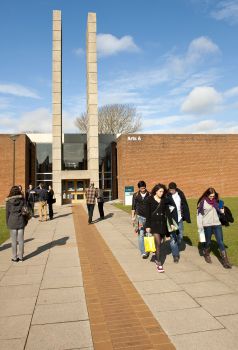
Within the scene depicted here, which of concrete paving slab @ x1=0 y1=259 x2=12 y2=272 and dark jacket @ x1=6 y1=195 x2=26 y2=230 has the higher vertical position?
dark jacket @ x1=6 y1=195 x2=26 y2=230

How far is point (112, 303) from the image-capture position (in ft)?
16.0

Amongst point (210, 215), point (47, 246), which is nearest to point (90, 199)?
point (47, 246)

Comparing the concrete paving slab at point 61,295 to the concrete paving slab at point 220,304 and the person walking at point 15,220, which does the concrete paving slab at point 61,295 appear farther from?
the person walking at point 15,220

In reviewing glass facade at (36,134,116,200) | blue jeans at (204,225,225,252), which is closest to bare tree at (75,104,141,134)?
glass facade at (36,134,116,200)

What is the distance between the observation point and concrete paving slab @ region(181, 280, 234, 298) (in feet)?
17.0

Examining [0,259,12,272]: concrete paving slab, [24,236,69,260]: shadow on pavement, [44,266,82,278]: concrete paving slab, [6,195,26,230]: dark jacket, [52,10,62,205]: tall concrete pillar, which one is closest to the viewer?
[44,266,82,278]: concrete paving slab

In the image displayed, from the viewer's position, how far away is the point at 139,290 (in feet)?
17.8

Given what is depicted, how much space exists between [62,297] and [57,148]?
2494 centimetres

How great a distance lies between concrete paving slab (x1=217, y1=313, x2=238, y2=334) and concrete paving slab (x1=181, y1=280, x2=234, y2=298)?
87 centimetres

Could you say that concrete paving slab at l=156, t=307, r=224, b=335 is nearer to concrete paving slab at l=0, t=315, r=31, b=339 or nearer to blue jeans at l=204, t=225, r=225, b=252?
concrete paving slab at l=0, t=315, r=31, b=339

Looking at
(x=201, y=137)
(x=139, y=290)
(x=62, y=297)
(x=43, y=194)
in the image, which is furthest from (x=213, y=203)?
(x=201, y=137)

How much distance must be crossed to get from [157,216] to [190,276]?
1.36 metres

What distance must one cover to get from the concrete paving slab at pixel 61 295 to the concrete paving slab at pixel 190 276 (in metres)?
1.82

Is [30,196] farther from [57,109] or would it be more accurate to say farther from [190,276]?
[57,109]
